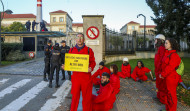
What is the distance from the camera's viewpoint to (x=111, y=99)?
454 centimetres

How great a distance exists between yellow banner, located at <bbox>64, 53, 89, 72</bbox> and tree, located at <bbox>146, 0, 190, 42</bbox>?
68.7 ft

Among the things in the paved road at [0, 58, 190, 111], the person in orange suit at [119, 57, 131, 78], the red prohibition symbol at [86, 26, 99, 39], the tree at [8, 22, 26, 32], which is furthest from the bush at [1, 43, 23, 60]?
the tree at [8, 22, 26, 32]

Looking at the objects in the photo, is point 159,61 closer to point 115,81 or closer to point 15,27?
point 115,81

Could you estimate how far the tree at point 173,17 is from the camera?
21.9 meters

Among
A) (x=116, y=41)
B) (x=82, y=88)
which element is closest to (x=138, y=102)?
(x=82, y=88)

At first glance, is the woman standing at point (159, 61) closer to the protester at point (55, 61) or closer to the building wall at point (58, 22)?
the protester at point (55, 61)

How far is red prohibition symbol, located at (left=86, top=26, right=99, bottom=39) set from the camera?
11609 millimetres

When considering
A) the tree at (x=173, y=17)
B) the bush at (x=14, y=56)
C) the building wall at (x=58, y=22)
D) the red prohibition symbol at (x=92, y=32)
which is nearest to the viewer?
the red prohibition symbol at (x=92, y=32)

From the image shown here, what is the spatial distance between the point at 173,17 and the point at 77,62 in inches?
848

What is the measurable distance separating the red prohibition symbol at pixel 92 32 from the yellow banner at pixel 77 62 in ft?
25.2

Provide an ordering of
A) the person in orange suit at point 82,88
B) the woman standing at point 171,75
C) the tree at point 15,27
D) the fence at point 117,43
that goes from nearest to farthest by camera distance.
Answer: the person in orange suit at point 82,88 → the woman standing at point 171,75 → the fence at point 117,43 → the tree at point 15,27

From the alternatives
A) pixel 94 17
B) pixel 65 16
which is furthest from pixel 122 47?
pixel 65 16

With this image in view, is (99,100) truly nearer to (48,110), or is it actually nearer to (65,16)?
(48,110)

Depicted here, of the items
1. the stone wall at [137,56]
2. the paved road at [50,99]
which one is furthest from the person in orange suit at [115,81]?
the stone wall at [137,56]
